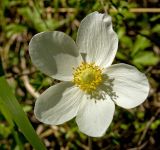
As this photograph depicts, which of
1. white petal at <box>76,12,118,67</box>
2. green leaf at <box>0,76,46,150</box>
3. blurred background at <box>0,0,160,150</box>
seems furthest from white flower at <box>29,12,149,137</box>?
blurred background at <box>0,0,160,150</box>

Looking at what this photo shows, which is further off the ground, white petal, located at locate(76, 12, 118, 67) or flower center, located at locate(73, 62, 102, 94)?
white petal, located at locate(76, 12, 118, 67)

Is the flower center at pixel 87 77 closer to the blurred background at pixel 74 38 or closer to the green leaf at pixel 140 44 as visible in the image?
the blurred background at pixel 74 38

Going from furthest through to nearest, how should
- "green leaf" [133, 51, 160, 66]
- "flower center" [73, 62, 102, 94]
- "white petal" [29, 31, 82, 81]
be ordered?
"green leaf" [133, 51, 160, 66] < "flower center" [73, 62, 102, 94] < "white petal" [29, 31, 82, 81]

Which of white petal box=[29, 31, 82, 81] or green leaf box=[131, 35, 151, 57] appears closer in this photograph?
white petal box=[29, 31, 82, 81]

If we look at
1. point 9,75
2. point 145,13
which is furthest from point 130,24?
point 9,75

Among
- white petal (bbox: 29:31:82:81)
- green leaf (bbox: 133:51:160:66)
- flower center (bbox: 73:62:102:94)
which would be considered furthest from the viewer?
green leaf (bbox: 133:51:160:66)

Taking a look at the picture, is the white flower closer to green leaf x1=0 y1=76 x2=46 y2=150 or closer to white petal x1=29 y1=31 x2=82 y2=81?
white petal x1=29 y1=31 x2=82 y2=81

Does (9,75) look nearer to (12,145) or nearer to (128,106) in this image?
(12,145)

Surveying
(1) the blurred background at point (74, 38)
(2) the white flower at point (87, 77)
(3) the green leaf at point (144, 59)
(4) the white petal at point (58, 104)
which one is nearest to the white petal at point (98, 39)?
(2) the white flower at point (87, 77)
